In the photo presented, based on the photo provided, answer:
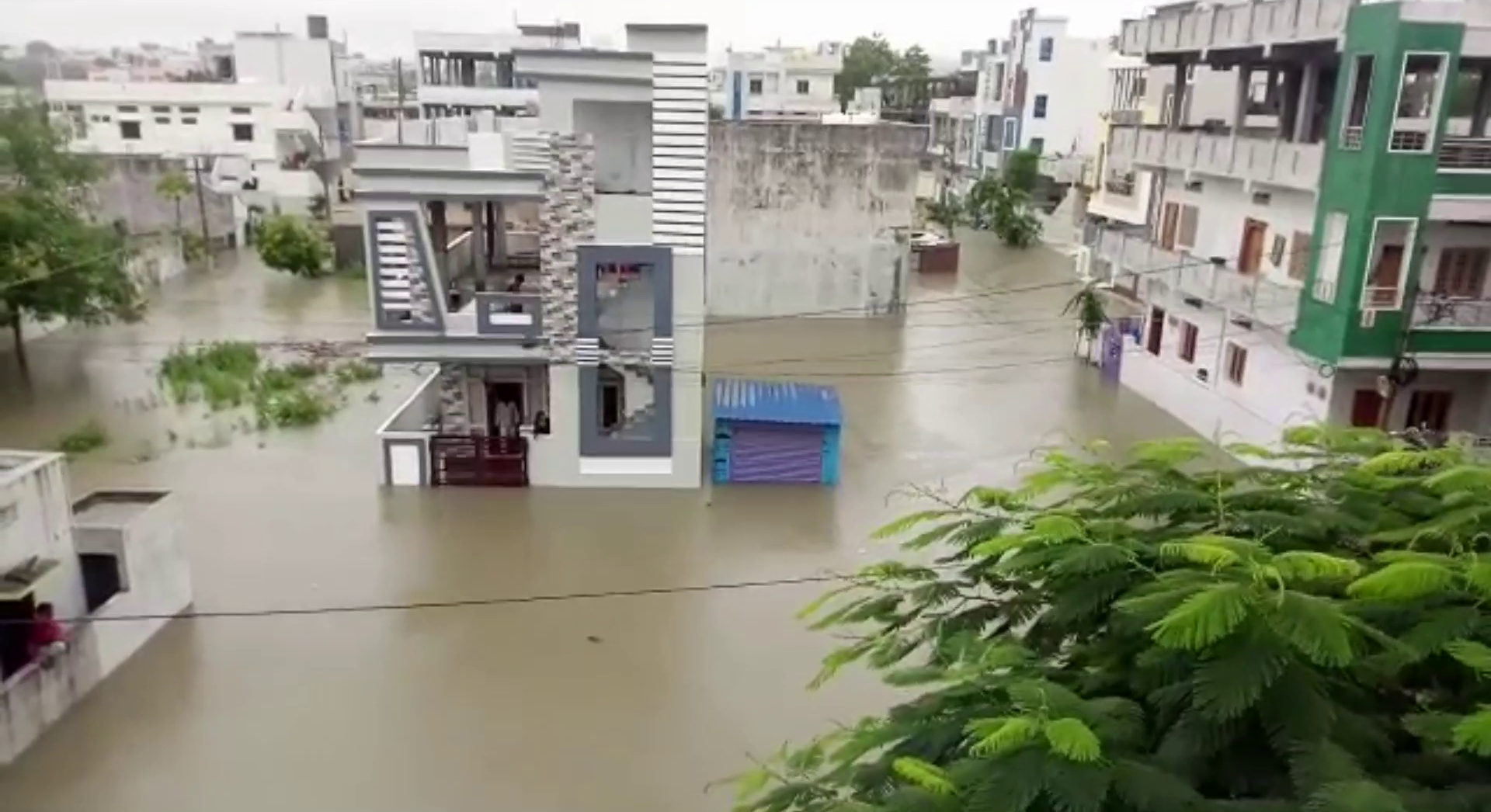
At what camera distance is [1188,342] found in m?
17.7

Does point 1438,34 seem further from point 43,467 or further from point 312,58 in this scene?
point 312,58

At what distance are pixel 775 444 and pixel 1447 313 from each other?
28.0ft

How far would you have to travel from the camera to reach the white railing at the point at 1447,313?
13.5m

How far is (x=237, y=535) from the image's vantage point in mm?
12438

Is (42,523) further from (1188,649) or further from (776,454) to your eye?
(1188,649)

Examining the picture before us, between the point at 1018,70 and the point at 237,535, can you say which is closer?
the point at 237,535

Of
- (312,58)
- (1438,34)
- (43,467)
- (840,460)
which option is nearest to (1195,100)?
(1438,34)

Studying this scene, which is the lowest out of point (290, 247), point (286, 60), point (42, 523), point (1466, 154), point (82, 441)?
point (82, 441)

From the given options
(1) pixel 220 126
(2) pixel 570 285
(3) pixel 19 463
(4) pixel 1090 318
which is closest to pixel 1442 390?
(4) pixel 1090 318

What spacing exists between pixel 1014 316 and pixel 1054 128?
18.2 metres

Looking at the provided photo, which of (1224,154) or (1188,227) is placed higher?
(1224,154)

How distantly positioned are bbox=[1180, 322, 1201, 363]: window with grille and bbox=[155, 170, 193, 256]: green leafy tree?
2581cm

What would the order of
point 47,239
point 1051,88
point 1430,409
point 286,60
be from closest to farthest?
point 1430,409 → point 47,239 → point 1051,88 → point 286,60

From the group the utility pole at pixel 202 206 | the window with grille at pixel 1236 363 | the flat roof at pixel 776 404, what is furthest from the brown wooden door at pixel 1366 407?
→ the utility pole at pixel 202 206
